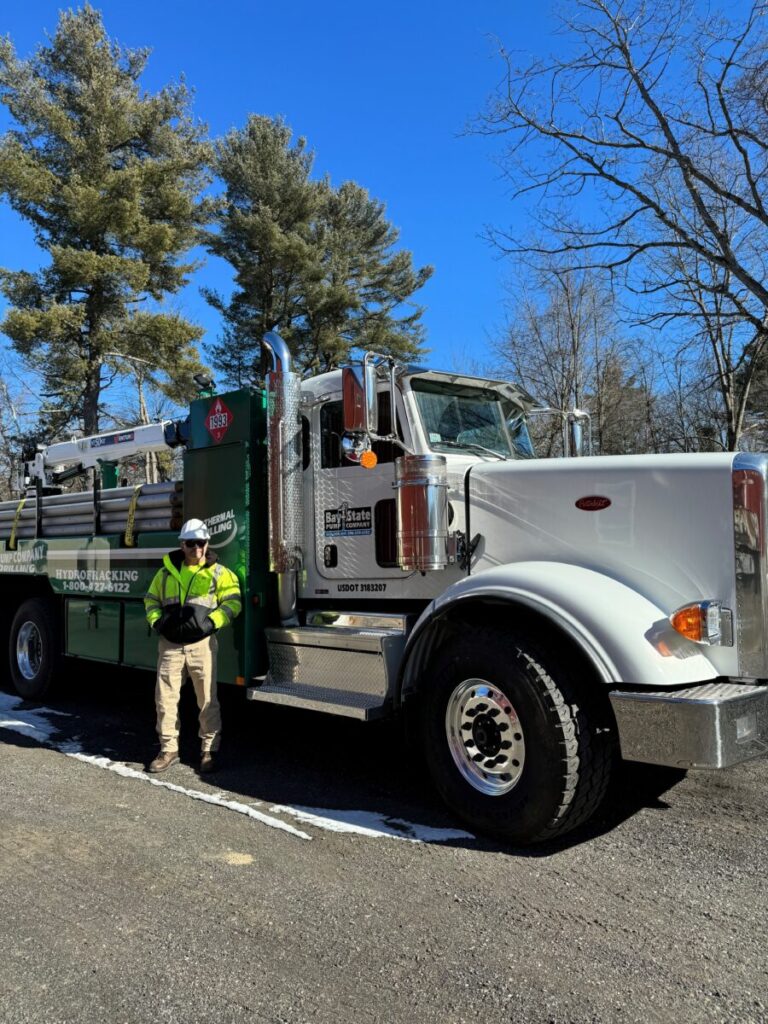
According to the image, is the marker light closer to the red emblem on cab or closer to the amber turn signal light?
the amber turn signal light

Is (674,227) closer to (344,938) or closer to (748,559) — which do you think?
(748,559)

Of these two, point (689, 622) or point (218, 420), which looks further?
point (218, 420)

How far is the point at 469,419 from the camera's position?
5.29 meters

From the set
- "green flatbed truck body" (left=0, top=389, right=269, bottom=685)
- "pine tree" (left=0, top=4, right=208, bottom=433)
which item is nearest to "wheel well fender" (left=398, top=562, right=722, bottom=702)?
"green flatbed truck body" (left=0, top=389, right=269, bottom=685)

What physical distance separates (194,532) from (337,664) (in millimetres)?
1361

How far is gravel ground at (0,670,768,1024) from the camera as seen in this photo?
105 inches

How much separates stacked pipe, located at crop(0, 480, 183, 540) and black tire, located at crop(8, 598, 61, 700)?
76 cm

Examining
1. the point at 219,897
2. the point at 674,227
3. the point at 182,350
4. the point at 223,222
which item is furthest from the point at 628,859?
the point at 223,222

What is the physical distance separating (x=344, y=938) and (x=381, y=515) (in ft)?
8.30

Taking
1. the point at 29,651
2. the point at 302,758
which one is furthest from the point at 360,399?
the point at 29,651

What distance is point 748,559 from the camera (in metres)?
3.64

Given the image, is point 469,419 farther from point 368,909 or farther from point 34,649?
point 34,649

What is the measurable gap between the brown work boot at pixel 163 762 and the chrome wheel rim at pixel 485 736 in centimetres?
219

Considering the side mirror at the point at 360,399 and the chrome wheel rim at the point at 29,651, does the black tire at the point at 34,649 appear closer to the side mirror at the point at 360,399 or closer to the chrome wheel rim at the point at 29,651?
the chrome wheel rim at the point at 29,651
